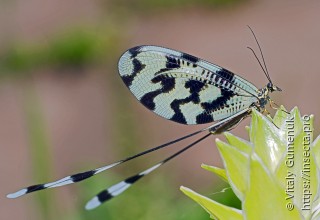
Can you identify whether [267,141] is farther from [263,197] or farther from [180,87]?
[180,87]

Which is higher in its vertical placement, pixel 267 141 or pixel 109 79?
pixel 267 141

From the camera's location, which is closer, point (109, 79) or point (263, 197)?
point (263, 197)

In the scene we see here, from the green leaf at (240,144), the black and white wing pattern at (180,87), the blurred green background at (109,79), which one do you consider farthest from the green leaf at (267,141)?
the blurred green background at (109,79)

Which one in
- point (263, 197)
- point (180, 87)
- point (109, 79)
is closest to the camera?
point (263, 197)

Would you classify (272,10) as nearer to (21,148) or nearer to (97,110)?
(97,110)

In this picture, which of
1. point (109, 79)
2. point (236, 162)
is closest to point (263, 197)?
point (236, 162)

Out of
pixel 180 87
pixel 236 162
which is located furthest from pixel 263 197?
pixel 180 87

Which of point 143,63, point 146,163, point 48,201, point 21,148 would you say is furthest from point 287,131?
point 21,148

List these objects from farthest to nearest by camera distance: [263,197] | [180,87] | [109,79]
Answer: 1. [109,79]
2. [180,87]
3. [263,197]

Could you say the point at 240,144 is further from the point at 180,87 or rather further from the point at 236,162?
the point at 180,87
